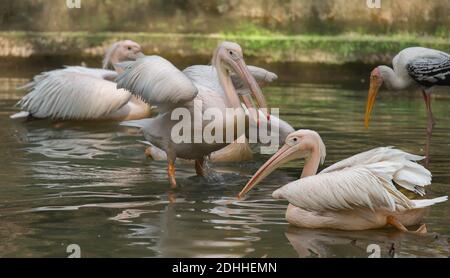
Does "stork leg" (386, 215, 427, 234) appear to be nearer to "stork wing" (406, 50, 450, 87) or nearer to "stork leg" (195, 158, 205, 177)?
"stork leg" (195, 158, 205, 177)

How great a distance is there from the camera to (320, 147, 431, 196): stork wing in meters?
5.96

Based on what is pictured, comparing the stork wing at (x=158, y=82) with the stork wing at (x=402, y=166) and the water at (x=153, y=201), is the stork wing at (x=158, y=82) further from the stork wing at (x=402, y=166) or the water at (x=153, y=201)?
the stork wing at (x=402, y=166)

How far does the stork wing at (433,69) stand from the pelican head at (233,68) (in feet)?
9.11

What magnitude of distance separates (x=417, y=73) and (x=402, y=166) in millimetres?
4082

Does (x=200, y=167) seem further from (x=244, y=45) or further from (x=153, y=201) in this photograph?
(x=244, y=45)

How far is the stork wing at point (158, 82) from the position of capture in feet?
23.9

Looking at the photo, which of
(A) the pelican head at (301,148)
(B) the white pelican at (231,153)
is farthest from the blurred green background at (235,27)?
(A) the pelican head at (301,148)

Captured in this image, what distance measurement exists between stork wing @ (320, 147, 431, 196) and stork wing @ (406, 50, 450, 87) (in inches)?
149

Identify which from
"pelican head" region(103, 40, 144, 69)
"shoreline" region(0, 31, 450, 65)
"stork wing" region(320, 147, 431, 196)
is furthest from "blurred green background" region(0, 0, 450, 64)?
"stork wing" region(320, 147, 431, 196)

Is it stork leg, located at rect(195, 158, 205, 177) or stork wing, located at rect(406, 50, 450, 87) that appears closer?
stork leg, located at rect(195, 158, 205, 177)

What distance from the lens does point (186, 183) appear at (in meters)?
7.80

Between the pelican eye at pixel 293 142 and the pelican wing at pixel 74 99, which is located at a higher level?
the pelican eye at pixel 293 142
